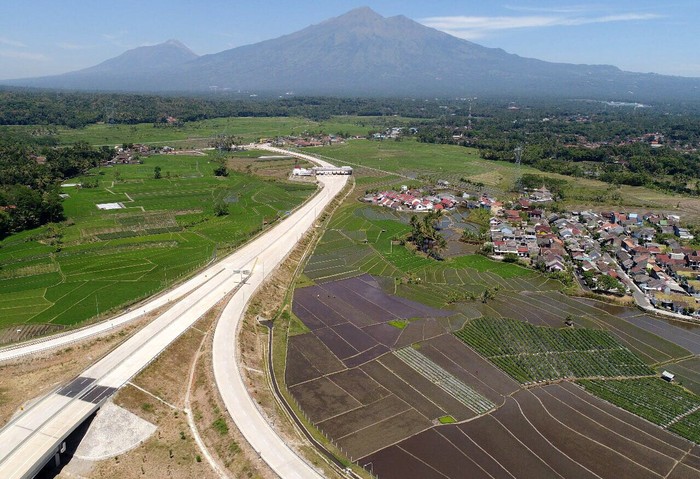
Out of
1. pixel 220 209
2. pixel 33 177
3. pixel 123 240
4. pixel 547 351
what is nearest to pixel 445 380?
pixel 547 351

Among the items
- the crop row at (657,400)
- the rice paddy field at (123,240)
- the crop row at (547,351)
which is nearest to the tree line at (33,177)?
the rice paddy field at (123,240)

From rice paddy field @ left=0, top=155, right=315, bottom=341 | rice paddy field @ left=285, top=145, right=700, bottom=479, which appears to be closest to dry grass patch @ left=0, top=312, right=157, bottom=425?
rice paddy field @ left=0, top=155, right=315, bottom=341

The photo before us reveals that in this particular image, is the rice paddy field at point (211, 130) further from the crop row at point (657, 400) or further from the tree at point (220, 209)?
the crop row at point (657, 400)

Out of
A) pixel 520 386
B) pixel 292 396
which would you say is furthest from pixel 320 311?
pixel 520 386

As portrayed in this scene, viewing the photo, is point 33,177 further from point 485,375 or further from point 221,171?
point 485,375

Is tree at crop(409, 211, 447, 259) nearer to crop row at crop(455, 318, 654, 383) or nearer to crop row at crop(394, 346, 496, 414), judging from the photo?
crop row at crop(455, 318, 654, 383)

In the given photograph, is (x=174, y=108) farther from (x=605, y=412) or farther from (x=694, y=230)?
(x=605, y=412)
